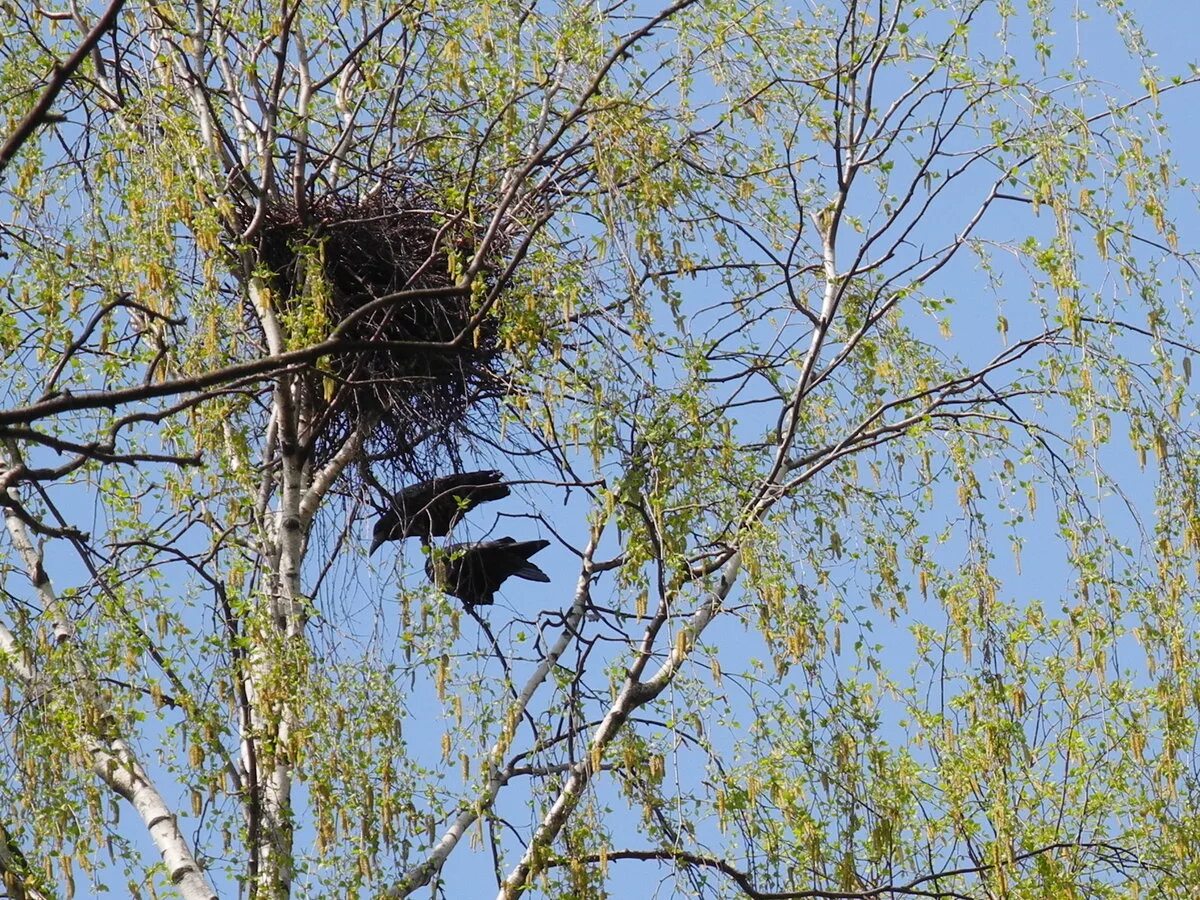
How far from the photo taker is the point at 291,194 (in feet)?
24.6

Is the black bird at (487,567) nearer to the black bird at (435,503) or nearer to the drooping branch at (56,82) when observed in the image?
the black bird at (435,503)

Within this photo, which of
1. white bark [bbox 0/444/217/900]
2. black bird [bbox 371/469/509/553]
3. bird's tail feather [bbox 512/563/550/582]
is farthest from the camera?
bird's tail feather [bbox 512/563/550/582]

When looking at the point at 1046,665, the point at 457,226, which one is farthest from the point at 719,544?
the point at 457,226

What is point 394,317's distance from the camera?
7098 mm

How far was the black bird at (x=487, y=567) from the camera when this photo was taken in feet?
23.1

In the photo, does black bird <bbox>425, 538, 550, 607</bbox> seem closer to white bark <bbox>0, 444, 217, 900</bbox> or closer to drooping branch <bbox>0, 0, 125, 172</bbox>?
white bark <bbox>0, 444, 217, 900</bbox>

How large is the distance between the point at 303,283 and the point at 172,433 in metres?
0.92

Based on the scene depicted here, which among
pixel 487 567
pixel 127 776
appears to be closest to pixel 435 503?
pixel 487 567

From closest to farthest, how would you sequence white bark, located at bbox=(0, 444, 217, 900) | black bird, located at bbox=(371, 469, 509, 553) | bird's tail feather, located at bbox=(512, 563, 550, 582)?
white bark, located at bbox=(0, 444, 217, 900) → black bird, located at bbox=(371, 469, 509, 553) → bird's tail feather, located at bbox=(512, 563, 550, 582)

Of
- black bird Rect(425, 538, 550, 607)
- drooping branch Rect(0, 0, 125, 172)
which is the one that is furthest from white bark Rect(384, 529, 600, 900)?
drooping branch Rect(0, 0, 125, 172)

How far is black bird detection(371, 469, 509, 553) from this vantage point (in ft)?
23.0

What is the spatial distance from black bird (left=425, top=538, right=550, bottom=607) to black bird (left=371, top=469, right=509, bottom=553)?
13 centimetres

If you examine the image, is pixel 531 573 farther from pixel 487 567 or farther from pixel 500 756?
pixel 500 756

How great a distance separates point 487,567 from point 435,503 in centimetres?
35
